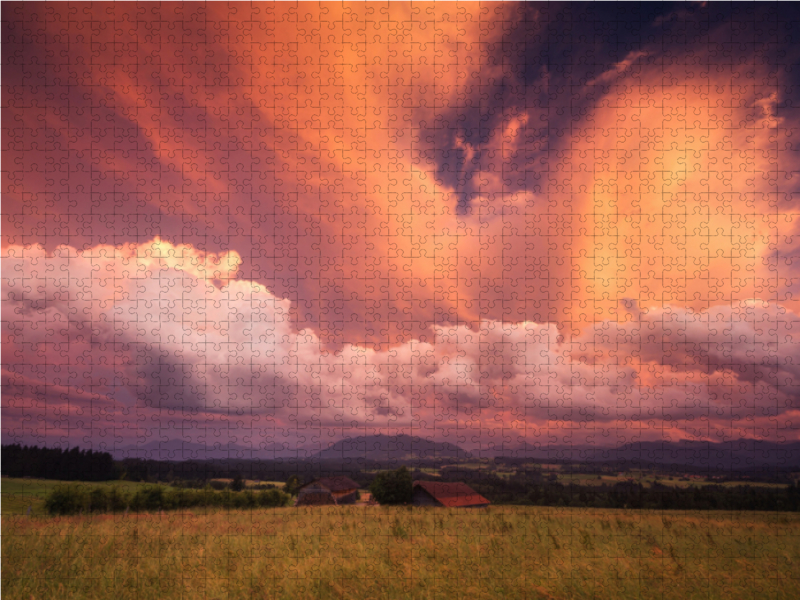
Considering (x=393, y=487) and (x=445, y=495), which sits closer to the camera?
(x=445, y=495)

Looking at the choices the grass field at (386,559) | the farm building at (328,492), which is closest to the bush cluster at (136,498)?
the farm building at (328,492)

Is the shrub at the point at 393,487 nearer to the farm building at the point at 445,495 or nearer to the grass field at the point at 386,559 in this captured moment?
the farm building at the point at 445,495

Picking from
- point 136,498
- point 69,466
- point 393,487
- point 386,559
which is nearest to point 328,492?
point 393,487

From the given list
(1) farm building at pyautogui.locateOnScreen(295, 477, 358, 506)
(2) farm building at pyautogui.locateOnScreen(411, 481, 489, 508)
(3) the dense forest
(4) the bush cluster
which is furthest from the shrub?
(3) the dense forest

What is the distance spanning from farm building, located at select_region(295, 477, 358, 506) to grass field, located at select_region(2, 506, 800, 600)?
144 ft

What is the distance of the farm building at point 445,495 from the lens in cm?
3353

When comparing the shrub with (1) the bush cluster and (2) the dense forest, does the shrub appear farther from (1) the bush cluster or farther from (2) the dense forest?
(2) the dense forest

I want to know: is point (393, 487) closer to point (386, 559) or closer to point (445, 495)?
point (445, 495)

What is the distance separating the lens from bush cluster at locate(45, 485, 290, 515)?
92.2 feet

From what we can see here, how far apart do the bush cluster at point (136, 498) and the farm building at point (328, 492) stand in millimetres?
5897

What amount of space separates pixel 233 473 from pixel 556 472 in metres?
8.90

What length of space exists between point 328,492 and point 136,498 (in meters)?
23.5

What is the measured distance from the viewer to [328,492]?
179ft

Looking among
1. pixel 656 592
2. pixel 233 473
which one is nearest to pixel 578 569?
pixel 656 592
